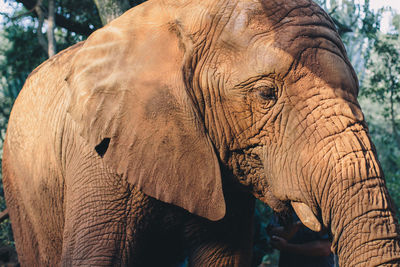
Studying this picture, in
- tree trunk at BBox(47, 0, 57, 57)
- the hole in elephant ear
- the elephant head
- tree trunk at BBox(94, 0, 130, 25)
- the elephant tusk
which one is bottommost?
tree trunk at BBox(47, 0, 57, 57)

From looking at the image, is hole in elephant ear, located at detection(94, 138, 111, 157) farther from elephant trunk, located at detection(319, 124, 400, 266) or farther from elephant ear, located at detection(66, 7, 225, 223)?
elephant trunk, located at detection(319, 124, 400, 266)

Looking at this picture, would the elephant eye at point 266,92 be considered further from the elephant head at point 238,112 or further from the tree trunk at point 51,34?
the tree trunk at point 51,34

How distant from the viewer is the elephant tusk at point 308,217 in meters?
1.77

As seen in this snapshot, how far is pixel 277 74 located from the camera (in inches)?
71.5

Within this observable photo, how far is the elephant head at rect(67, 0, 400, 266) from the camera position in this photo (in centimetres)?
165

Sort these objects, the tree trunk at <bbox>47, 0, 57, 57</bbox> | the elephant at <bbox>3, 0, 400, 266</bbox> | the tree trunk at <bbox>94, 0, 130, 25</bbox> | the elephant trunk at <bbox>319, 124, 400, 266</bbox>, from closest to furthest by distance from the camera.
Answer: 1. the elephant trunk at <bbox>319, 124, 400, 266</bbox>
2. the elephant at <bbox>3, 0, 400, 266</bbox>
3. the tree trunk at <bbox>94, 0, 130, 25</bbox>
4. the tree trunk at <bbox>47, 0, 57, 57</bbox>

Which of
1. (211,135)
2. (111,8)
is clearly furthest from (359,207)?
(111,8)

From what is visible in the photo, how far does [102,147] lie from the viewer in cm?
215

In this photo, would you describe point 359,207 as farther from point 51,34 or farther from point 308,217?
point 51,34

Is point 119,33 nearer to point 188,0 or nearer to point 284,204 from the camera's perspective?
point 188,0

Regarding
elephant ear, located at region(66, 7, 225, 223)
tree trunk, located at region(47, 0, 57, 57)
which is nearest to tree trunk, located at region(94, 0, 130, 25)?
tree trunk, located at region(47, 0, 57, 57)

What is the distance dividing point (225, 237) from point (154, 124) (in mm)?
903

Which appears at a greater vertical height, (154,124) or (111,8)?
(154,124)

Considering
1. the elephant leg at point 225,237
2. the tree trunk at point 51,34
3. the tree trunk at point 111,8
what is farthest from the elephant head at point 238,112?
the tree trunk at point 51,34
